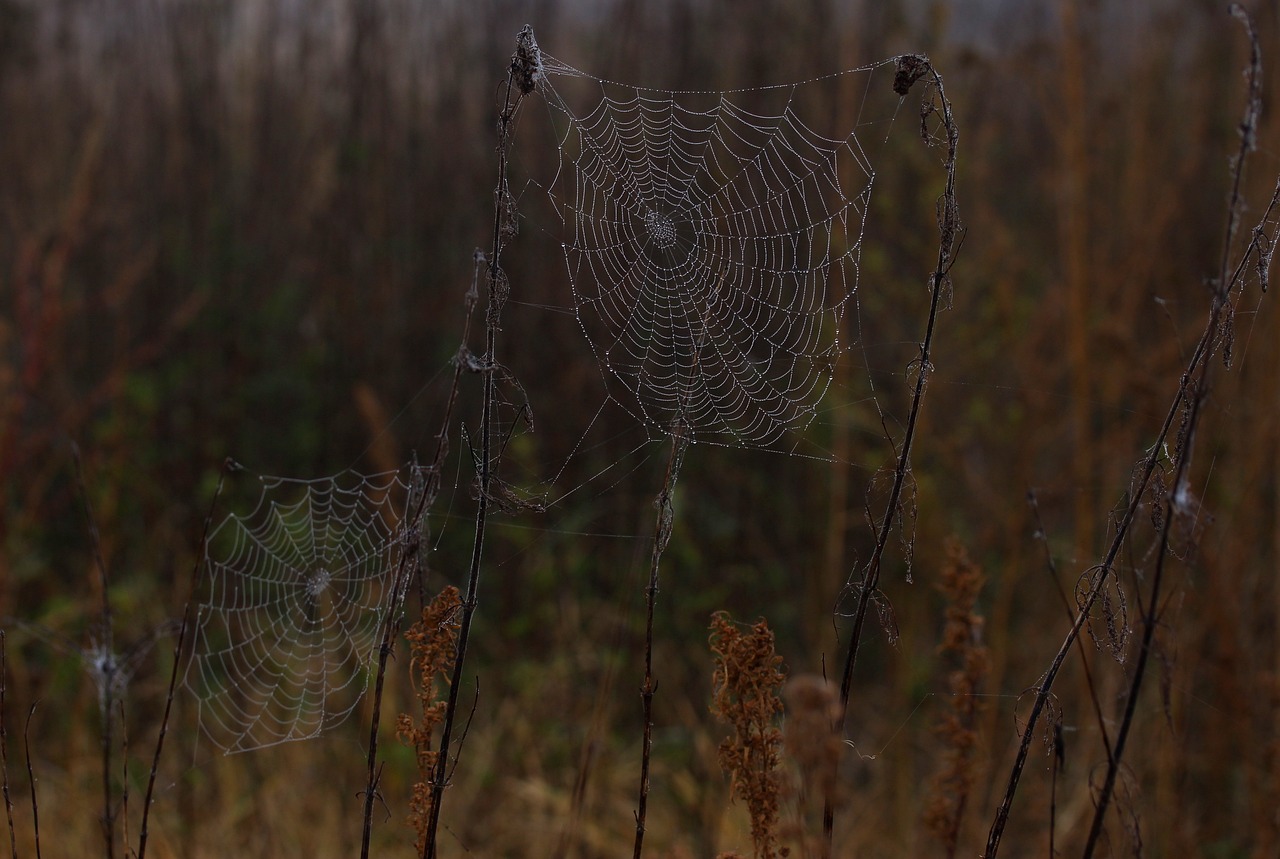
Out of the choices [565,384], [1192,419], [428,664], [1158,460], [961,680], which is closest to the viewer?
[1192,419]

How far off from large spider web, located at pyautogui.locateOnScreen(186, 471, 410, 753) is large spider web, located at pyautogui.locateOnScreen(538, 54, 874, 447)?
1055 millimetres

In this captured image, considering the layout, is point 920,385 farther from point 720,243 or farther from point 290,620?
point 720,243

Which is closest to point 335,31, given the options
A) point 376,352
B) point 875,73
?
point 376,352

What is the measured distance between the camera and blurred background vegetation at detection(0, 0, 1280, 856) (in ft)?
12.4

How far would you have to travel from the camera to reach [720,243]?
4.17 metres

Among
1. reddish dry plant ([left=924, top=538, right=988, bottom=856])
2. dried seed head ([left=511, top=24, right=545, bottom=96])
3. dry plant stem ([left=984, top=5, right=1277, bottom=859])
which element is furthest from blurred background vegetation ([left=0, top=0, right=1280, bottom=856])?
dried seed head ([left=511, top=24, right=545, bottom=96])

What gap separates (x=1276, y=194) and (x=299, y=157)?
5706 millimetres

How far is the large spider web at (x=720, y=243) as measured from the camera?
3.36 m

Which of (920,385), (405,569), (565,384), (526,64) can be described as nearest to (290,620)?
(565,384)

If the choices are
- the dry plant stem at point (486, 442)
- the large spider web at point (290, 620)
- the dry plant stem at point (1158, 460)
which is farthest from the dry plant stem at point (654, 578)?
the large spider web at point (290, 620)

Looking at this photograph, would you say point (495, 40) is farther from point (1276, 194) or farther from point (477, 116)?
point (1276, 194)

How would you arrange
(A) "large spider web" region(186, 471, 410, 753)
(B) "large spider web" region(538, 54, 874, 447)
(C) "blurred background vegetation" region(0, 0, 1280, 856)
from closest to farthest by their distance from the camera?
(B) "large spider web" region(538, 54, 874, 447), (A) "large spider web" region(186, 471, 410, 753), (C) "blurred background vegetation" region(0, 0, 1280, 856)

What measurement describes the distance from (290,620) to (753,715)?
8.38 ft

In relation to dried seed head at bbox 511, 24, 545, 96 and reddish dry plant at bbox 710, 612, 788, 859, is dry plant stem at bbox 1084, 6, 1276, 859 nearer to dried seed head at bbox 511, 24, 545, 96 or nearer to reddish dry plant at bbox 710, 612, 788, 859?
reddish dry plant at bbox 710, 612, 788, 859
